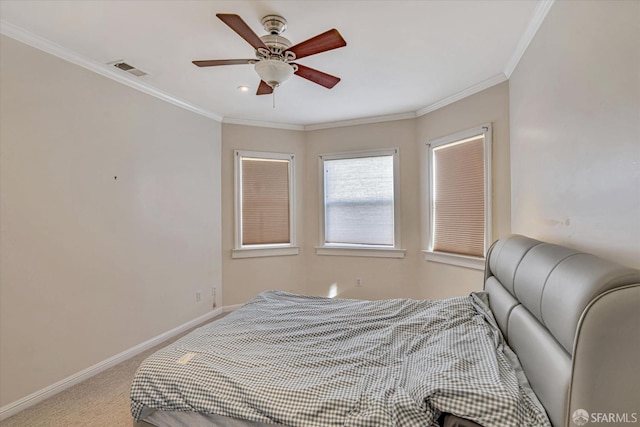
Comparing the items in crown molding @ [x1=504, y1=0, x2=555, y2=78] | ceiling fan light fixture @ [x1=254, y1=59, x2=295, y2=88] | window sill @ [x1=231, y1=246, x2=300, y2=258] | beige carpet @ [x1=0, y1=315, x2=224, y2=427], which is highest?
crown molding @ [x1=504, y1=0, x2=555, y2=78]

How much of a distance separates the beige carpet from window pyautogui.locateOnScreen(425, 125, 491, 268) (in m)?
3.22

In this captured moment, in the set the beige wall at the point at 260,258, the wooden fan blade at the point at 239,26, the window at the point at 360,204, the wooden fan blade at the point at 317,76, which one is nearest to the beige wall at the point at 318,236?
the beige wall at the point at 260,258

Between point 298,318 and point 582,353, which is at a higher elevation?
point 582,353

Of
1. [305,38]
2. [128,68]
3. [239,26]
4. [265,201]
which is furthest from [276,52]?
[265,201]

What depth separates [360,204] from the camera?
4.33 metres

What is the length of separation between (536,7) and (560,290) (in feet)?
5.99

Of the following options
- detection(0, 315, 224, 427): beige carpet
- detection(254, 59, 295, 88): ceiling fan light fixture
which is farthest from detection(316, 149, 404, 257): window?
detection(0, 315, 224, 427): beige carpet

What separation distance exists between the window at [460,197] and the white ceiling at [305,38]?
0.56m

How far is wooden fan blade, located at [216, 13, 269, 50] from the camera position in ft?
5.15

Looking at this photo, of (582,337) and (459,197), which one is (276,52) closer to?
(582,337)

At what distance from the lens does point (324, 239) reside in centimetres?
451

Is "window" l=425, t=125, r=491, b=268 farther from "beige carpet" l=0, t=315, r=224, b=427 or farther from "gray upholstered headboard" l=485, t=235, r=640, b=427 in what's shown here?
"beige carpet" l=0, t=315, r=224, b=427

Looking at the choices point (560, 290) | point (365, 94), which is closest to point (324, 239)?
point (365, 94)

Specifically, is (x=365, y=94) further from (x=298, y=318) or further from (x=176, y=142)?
(x=298, y=318)
